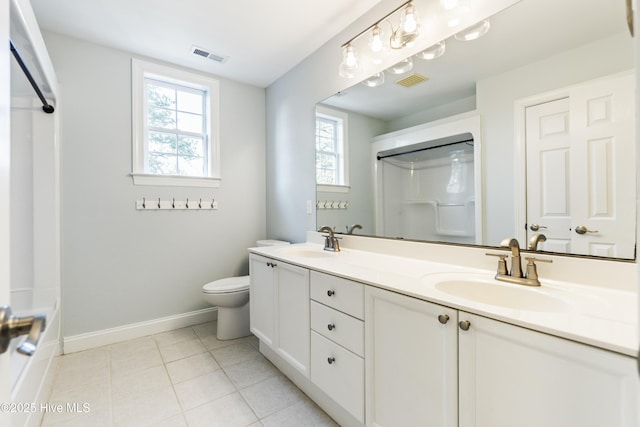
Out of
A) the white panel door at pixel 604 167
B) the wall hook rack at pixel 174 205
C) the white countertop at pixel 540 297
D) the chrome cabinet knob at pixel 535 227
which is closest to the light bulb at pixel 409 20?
the white panel door at pixel 604 167

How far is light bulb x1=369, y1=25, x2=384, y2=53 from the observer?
1.78m

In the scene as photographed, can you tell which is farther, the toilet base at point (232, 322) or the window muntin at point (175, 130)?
the window muntin at point (175, 130)

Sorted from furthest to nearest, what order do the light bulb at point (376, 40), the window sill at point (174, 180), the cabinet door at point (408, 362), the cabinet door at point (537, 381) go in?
1. the window sill at point (174, 180)
2. the light bulb at point (376, 40)
3. the cabinet door at point (408, 362)
4. the cabinet door at point (537, 381)

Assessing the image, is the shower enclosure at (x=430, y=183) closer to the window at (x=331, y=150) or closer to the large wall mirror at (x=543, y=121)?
the large wall mirror at (x=543, y=121)

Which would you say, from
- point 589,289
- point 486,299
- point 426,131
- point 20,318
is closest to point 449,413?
point 486,299

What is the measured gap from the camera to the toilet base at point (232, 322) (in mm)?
2389

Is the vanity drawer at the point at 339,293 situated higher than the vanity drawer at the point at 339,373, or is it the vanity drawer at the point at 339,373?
Result: the vanity drawer at the point at 339,293

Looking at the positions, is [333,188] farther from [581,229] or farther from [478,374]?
[478,374]

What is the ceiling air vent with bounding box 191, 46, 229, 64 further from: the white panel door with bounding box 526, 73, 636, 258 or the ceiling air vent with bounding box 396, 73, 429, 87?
the white panel door with bounding box 526, 73, 636, 258

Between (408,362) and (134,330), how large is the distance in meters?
2.41

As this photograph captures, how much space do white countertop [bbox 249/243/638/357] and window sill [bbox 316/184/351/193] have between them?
684 millimetres

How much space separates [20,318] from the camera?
1.61ft

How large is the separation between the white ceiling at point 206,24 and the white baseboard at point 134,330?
2334 millimetres

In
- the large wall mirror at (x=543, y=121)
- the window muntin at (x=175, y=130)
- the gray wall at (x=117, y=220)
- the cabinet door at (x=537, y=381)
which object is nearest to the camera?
the cabinet door at (x=537, y=381)
